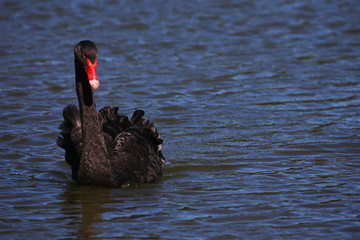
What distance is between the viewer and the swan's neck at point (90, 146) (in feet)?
21.5

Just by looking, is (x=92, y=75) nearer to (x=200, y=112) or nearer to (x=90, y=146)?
(x=90, y=146)

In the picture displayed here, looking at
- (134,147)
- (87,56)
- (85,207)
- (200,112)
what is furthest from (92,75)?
(200,112)

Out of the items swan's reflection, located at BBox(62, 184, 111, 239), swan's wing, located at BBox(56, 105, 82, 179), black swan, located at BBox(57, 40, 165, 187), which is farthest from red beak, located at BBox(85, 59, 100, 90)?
swan's wing, located at BBox(56, 105, 82, 179)

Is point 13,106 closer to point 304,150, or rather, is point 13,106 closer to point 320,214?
point 304,150

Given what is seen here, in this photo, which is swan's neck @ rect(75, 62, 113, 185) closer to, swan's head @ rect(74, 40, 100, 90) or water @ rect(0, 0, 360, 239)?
water @ rect(0, 0, 360, 239)

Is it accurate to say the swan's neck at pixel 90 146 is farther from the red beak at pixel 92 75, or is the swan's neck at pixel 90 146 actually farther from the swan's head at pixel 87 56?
the red beak at pixel 92 75

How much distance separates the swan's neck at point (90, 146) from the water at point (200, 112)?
0.19m

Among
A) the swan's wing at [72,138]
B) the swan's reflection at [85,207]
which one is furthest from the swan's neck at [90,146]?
the swan's wing at [72,138]

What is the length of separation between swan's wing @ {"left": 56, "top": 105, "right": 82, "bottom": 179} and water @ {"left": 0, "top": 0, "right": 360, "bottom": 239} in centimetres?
24

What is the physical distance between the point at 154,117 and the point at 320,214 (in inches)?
161

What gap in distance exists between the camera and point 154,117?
9.60 meters

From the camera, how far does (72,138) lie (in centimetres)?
725

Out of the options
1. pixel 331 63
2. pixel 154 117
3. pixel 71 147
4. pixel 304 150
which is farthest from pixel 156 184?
pixel 331 63

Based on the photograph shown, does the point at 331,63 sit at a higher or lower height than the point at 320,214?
higher
